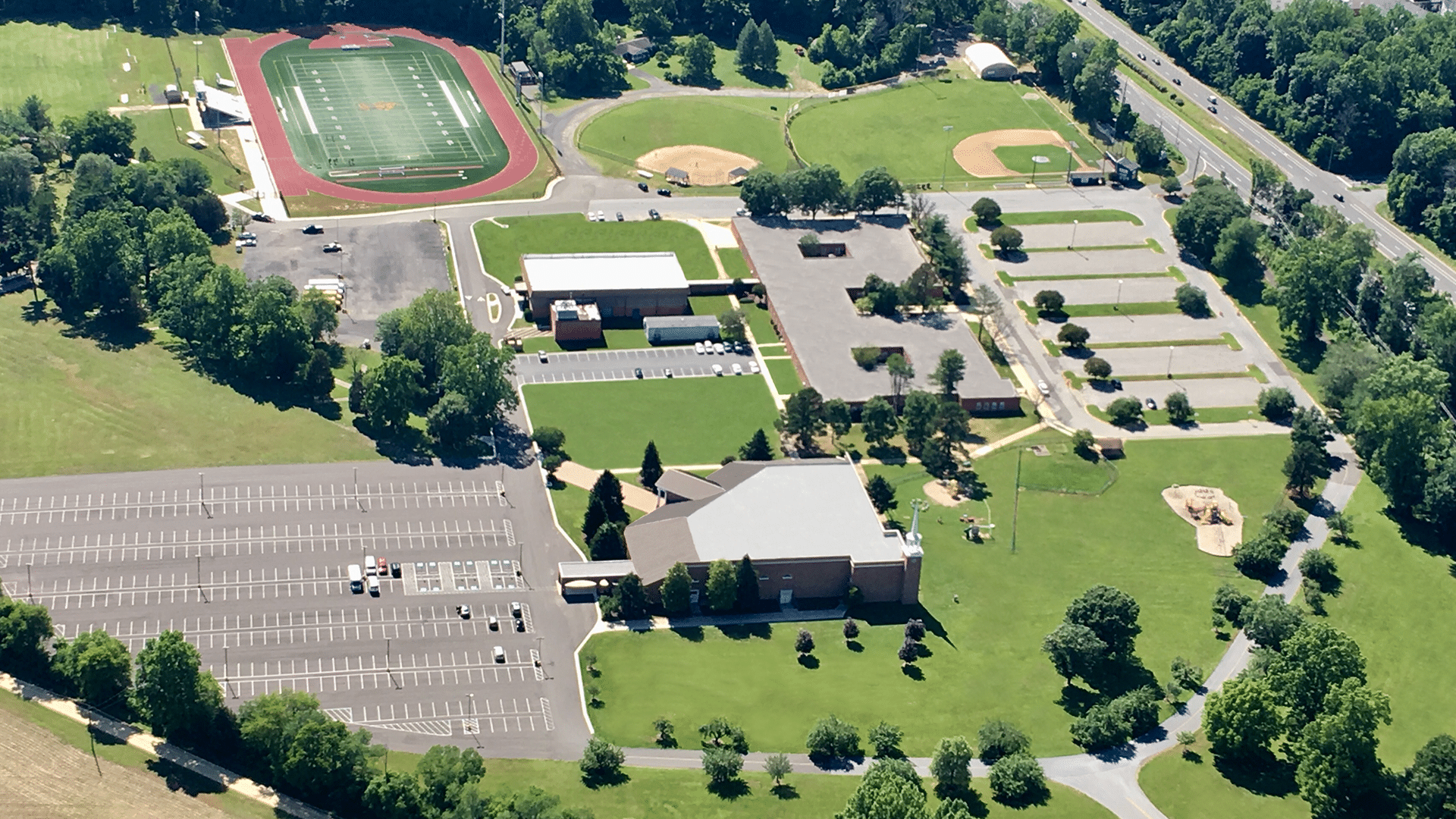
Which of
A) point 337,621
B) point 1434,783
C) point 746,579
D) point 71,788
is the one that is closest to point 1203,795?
point 1434,783

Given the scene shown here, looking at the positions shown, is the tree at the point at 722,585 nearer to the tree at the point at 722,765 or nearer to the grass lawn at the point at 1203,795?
the tree at the point at 722,765

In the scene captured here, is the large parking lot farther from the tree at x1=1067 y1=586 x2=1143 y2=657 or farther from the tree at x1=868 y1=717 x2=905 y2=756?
the tree at x1=1067 y1=586 x2=1143 y2=657

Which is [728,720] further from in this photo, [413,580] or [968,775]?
[413,580]

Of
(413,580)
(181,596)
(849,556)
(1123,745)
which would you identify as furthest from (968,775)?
(181,596)

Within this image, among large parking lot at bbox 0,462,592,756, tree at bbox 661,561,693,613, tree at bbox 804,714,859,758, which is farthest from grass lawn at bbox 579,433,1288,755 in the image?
large parking lot at bbox 0,462,592,756

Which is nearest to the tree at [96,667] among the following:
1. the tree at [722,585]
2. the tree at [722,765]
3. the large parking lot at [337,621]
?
the large parking lot at [337,621]
